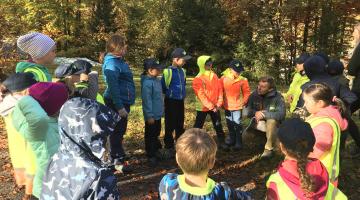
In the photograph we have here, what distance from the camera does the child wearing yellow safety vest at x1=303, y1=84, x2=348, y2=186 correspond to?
3490 mm

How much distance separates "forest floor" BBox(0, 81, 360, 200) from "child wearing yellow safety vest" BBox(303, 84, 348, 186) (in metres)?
1.82

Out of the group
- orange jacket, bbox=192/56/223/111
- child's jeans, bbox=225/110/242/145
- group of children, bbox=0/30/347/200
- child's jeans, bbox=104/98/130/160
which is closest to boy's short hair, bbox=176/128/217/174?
group of children, bbox=0/30/347/200

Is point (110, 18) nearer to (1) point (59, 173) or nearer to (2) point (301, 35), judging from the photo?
(2) point (301, 35)

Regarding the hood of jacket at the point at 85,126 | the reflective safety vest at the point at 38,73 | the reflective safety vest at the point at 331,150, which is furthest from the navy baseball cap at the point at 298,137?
the reflective safety vest at the point at 38,73

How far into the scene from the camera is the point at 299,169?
2.82 meters

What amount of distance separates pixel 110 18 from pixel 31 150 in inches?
1273

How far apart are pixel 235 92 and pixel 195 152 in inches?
178

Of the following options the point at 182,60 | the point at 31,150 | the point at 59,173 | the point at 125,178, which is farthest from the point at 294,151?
the point at 182,60

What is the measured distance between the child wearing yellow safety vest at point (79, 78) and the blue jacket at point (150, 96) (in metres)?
1.23

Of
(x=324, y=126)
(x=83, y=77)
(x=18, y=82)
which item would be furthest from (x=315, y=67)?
(x=18, y=82)

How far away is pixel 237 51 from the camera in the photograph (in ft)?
87.7

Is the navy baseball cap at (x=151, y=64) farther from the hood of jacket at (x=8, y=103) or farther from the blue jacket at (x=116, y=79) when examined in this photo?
the hood of jacket at (x=8, y=103)

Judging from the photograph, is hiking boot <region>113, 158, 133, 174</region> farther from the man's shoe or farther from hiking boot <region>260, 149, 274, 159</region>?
hiking boot <region>260, 149, 274, 159</region>

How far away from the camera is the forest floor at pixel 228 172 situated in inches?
216
